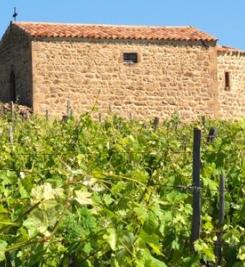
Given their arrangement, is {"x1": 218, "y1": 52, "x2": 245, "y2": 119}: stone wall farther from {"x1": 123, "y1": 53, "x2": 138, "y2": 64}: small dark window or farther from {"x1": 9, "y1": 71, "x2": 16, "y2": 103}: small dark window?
{"x1": 9, "y1": 71, "x2": 16, "y2": 103}: small dark window

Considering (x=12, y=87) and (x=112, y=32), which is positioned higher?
(x=112, y=32)

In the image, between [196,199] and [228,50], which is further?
[228,50]

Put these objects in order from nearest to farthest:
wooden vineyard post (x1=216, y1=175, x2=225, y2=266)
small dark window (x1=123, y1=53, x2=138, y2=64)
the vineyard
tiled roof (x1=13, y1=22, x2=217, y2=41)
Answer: the vineyard, wooden vineyard post (x1=216, y1=175, x2=225, y2=266), tiled roof (x1=13, y1=22, x2=217, y2=41), small dark window (x1=123, y1=53, x2=138, y2=64)

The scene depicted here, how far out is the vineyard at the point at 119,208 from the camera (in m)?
2.40

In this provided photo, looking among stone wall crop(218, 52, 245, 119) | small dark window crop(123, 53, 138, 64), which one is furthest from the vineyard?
stone wall crop(218, 52, 245, 119)

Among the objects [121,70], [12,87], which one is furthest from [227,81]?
[12,87]

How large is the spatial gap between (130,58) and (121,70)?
43 cm

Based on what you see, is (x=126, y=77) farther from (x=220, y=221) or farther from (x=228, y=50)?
(x=220, y=221)

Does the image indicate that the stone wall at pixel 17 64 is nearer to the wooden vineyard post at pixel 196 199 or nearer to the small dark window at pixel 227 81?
the small dark window at pixel 227 81

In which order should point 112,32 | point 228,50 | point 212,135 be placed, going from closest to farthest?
point 212,135
point 112,32
point 228,50

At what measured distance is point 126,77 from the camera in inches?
924

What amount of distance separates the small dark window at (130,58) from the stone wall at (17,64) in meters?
2.77

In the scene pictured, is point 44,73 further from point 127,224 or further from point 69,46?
point 127,224

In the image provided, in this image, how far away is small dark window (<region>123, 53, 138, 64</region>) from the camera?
23.3 m
